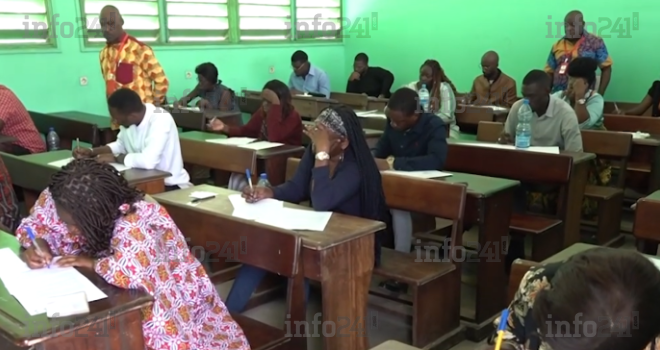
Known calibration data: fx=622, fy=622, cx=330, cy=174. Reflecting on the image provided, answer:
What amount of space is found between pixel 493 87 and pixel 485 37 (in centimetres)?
104

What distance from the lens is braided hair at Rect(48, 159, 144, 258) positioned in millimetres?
1697

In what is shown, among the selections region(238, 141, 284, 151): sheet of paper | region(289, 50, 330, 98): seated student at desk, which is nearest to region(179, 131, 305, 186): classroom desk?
region(238, 141, 284, 151): sheet of paper

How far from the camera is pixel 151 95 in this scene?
504 cm

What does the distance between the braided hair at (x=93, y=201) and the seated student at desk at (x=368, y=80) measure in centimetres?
622

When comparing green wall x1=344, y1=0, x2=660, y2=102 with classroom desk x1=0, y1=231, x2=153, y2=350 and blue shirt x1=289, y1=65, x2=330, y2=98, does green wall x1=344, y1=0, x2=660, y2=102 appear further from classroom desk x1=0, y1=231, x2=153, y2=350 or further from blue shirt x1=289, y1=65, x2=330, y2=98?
classroom desk x1=0, y1=231, x2=153, y2=350

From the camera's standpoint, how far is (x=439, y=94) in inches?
223

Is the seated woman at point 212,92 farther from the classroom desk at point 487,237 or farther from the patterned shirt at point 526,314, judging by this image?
the patterned shirt at point 526,314

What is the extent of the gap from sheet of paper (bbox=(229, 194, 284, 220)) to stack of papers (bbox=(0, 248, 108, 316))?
0.76 m

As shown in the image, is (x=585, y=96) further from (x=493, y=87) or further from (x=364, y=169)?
(x=364, y=169)

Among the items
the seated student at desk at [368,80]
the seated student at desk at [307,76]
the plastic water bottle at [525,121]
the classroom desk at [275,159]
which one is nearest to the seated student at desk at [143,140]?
the classroom desk at [275,159]

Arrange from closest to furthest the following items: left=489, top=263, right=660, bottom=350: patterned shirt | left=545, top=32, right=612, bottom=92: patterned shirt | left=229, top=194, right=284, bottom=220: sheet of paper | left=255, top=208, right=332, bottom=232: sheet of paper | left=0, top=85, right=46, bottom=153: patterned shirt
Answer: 1. left=489, top=263, right=660, bottom=350: patterned shirt
2. left=255, top=208, right=332, bottom=232: sheet of paper
3. left=229, top=194, right=284, bottom=220: sheet of paper
4. left=0, top=85, right=46, bottom=153: patterned shirt
5. left=545, top=32, right=612, bottom=92: patterned shirt

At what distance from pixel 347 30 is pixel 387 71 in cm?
122

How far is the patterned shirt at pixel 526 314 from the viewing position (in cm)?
133

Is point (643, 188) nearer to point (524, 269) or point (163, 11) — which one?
point (524, 269)
